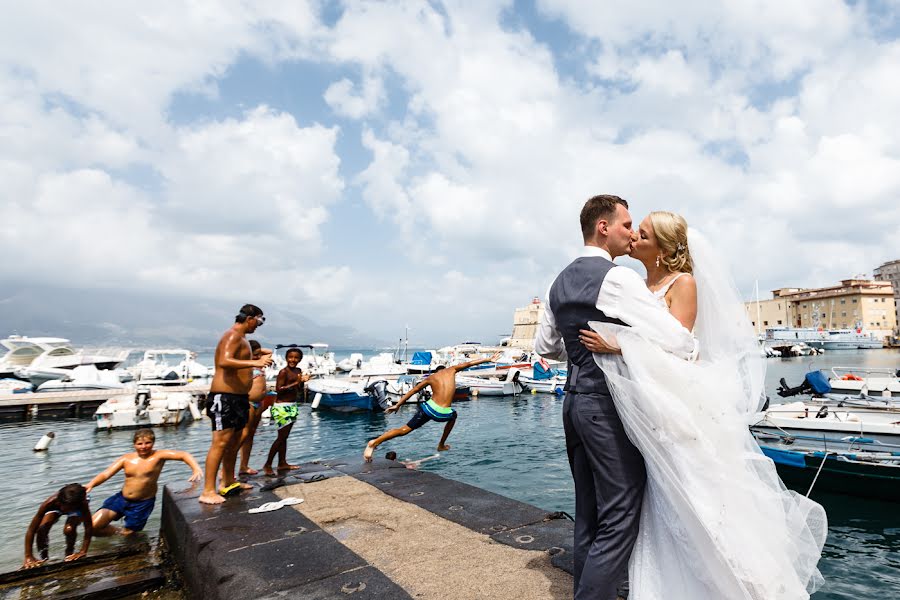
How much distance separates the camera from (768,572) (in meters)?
2.30

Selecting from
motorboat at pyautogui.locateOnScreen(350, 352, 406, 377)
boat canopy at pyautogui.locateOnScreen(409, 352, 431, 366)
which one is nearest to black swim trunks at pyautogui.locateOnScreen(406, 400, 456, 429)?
motorboat at pyautogui.locateOnScreen(350, 352, 406, 377)

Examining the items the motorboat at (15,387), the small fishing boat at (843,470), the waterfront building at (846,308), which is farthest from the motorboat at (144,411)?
the waterfront building at (846,308)

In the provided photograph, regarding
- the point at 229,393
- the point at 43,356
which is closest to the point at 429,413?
the point at 229,393

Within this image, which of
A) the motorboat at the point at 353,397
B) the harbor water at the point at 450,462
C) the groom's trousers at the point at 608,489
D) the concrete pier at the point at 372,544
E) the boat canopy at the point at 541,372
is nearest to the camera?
the groom's trousers at the point at 608,489

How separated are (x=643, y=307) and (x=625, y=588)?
2096mm

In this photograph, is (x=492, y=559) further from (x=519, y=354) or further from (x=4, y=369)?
(x=4, y=369)

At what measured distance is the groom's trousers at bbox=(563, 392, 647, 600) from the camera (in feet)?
7.93

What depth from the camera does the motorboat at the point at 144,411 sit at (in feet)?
72.2

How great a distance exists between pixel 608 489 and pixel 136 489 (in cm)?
753

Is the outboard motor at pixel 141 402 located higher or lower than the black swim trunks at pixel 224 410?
lower

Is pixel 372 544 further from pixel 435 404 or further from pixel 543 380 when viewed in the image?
pixel 543 380

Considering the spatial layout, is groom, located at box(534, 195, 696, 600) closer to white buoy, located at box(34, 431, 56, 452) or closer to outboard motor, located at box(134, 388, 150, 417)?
white buoy, located at box(34, 431, 56, 452)

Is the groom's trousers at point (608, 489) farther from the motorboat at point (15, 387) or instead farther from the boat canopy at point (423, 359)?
the boat canopy at point (423, 359)

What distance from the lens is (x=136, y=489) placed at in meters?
7.41
